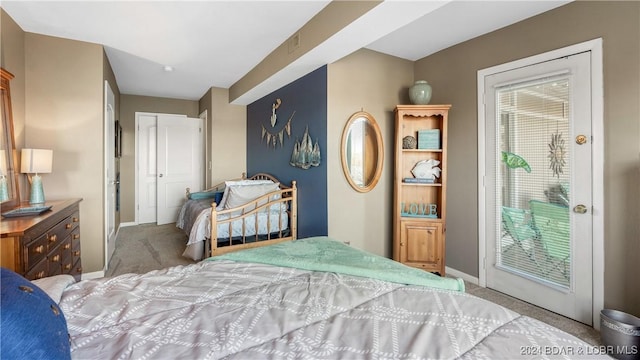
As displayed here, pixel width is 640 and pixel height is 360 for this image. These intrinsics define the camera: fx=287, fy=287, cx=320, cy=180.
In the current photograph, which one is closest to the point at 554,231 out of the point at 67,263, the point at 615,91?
the point at 615,91

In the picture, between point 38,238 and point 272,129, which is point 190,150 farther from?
point 38,238

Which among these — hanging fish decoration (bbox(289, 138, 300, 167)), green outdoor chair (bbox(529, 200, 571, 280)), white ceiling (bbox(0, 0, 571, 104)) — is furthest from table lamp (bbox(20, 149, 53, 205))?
green outdoor chair (bbox(529, 200, 571, 280))

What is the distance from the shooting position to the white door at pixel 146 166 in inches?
213

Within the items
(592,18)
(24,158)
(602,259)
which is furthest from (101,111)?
(602,259)

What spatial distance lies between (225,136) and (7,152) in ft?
9.35

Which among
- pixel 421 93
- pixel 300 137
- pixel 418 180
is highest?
pixel 421 93

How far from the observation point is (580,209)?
2.16m

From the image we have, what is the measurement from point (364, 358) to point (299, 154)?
8.61ft

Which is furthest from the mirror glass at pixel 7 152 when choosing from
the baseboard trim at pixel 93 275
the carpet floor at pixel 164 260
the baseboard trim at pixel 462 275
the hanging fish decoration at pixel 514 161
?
the hanging fish decoration at pixel 514 161

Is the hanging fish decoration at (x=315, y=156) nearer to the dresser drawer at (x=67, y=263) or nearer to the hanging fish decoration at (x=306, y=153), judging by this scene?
the hanging fish decoration at (x=306, y=153)

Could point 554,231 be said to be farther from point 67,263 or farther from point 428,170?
point 67,263

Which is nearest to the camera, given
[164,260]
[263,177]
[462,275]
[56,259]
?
[56,259]

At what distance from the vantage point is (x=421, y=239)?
2908mm

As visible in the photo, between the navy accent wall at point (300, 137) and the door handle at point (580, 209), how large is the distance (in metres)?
2.01
